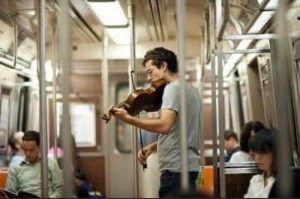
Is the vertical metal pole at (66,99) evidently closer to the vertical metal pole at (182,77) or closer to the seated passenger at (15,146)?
the vertical metal pole at (182,77)

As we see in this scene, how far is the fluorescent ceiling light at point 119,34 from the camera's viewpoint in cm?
523

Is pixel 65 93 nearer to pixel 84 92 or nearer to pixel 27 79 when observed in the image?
pixel 27 79

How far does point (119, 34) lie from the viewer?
5488mm

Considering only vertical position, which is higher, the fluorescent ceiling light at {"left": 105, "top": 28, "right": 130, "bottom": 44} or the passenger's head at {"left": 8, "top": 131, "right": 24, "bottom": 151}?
the fluorescent ceiling light at {"left": 105, "top": 28, "right": 130, "bottom": 44}

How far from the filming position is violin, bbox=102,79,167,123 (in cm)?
300

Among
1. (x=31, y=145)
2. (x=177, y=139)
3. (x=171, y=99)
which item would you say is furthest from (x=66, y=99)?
(x=31, y=145)

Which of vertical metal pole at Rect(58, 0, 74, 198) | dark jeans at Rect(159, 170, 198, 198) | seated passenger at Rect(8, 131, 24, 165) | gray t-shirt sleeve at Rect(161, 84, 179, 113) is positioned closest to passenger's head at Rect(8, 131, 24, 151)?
seated passenger at Rect(8, 131, 24, 165)

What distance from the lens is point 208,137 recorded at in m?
7.44

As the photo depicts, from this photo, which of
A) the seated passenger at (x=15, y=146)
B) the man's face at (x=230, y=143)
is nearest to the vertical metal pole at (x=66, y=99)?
the seated passenger at (x=15, y=146)

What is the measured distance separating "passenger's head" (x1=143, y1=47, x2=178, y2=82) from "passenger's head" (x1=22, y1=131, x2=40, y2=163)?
149 centimetres

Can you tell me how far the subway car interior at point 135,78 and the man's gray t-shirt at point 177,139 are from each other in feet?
0.76

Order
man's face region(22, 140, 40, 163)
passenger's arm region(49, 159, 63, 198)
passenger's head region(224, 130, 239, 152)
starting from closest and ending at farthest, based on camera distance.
Answer: passenger's arm region(49, 159, 63, 198)
man's face region(22, 140, 40, 163)
passenger's head region(224, 130, 239, 152)

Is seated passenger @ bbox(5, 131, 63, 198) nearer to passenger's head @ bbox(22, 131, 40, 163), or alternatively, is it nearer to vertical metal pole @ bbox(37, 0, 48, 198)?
passenger's head @ bbox(22, 131, 40, 163)

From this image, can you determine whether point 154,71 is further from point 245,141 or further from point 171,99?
point 245,141
